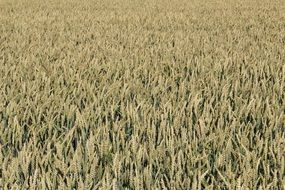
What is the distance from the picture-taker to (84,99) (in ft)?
7.55

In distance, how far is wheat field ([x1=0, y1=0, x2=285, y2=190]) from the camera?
1.31 metres

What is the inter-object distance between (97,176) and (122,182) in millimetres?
86

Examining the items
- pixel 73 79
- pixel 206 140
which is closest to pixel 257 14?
pixel 73 79

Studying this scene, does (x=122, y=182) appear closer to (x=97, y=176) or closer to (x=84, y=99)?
(x=97, y=176)

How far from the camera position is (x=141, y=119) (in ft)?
6.29

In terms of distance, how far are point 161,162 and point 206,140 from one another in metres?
0.23

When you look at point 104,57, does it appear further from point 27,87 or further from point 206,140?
point 206,140

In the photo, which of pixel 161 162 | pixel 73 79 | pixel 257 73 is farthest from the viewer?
pixel 257 73

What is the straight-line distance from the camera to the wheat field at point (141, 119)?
4.31ft

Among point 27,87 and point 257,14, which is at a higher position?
point 27,87

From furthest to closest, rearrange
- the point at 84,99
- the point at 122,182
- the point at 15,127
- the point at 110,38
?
the point at 110,38
the point at 84,99
the point at 15,127
the point at 122,182

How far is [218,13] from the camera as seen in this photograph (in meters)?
8.70

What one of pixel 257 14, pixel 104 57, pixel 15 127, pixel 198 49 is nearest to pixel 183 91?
pixel 15 127

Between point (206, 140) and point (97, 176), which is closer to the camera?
point (97, 176)
